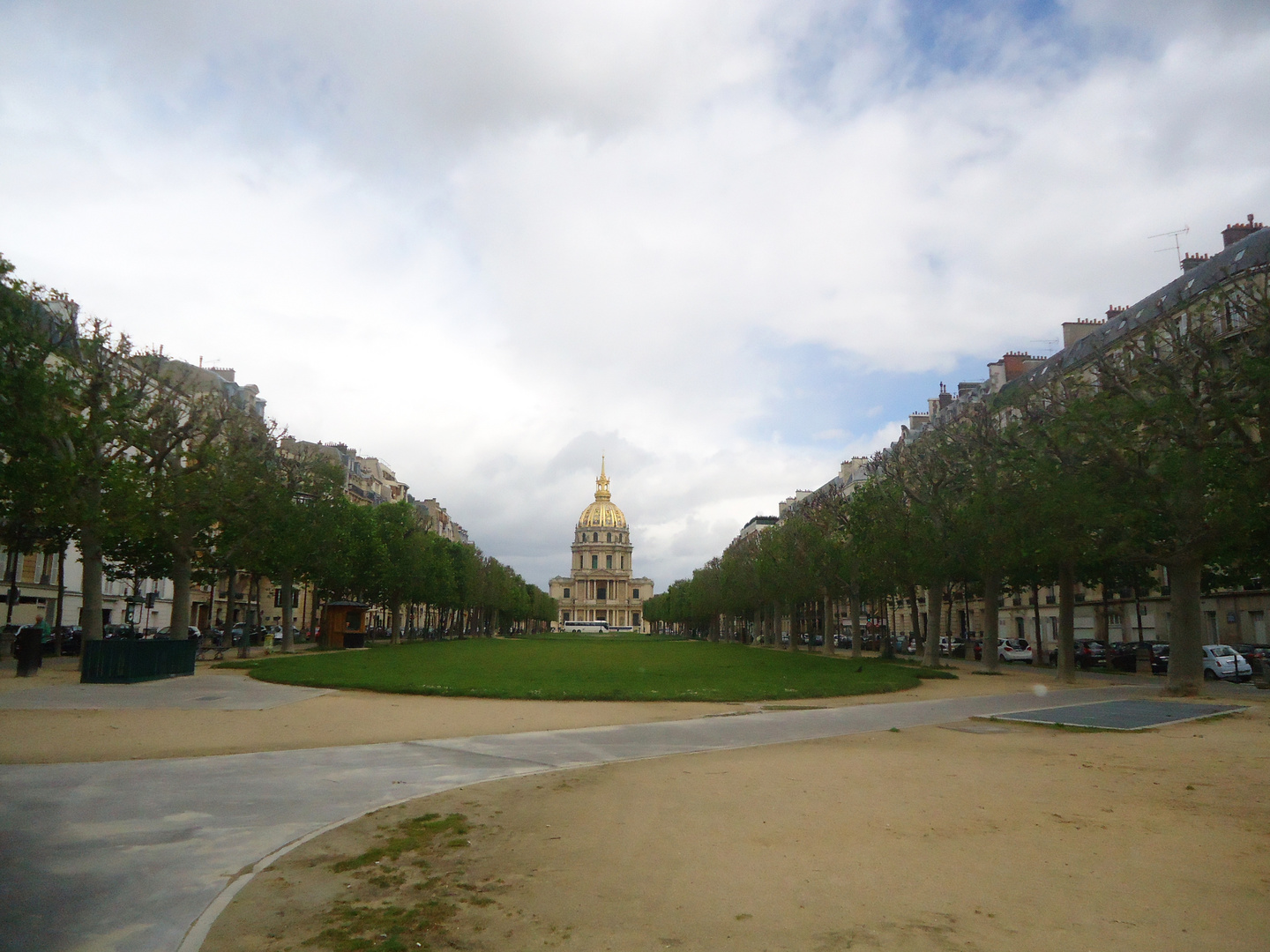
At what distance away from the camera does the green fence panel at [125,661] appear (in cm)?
2611

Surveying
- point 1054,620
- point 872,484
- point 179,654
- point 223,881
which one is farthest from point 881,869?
point 1054,620

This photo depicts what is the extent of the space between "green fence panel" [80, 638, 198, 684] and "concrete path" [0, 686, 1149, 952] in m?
15.4

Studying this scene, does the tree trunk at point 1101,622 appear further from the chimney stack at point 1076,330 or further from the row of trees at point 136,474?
the row of trees at point 136,474

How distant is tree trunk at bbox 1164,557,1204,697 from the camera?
27.3m

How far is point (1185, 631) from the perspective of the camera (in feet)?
90.7

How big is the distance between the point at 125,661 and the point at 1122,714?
1059 inches

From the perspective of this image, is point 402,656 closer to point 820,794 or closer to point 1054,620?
point 820,794

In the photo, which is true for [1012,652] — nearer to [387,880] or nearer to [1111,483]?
[1111,483]

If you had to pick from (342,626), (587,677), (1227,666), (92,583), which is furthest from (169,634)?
(1227,666)

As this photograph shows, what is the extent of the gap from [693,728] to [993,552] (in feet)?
79.1

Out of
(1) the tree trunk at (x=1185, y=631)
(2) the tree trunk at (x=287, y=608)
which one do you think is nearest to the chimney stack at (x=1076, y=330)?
(1) the tree trunk at (x=1185, y=631)

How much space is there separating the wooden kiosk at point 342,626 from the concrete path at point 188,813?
46125 millimetres

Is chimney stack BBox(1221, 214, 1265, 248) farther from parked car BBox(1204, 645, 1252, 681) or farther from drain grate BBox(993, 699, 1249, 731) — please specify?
drain grate BBox(993, 699, 1249, 731)

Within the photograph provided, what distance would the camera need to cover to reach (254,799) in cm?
1034
